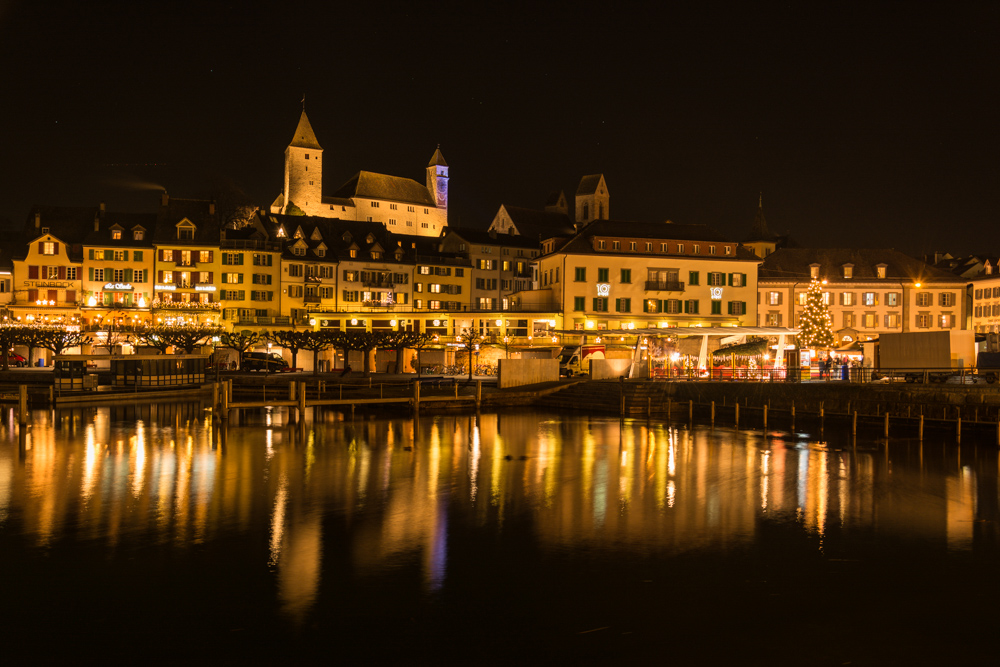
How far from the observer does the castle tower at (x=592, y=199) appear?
144000 millimetres

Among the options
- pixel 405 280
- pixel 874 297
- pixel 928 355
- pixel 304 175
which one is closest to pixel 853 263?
pixel 874 297

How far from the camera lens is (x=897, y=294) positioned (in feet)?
268

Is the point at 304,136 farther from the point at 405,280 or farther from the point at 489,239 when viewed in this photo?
the point at 405,280

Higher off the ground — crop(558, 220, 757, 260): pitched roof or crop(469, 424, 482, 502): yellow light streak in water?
crop(558, 220, 757, 260): pitched roof

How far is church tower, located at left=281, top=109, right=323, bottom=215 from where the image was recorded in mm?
133500

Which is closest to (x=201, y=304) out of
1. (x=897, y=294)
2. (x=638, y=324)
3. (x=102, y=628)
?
(x=638, y=324)

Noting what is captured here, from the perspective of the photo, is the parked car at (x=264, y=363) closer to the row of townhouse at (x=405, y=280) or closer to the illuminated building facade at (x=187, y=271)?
the row of townhouse at (x=405, y=280)

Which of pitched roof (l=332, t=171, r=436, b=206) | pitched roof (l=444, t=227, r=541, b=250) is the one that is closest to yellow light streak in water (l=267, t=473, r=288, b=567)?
pitched roof (l=444, t=227, r=541, b=250)

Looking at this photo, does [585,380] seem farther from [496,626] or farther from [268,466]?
[496,626]

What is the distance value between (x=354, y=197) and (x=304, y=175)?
823 centimetres

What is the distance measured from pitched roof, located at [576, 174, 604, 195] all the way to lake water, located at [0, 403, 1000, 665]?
115637mm

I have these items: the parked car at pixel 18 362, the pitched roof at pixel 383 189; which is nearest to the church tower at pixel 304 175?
the pitched roof at pixel 383 189

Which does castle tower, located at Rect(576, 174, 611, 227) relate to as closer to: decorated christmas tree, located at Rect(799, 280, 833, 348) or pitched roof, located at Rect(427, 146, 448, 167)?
pitched roof, located at Rect(427, 146, 448, 167)

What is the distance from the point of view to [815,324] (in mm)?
Answer: 62031
